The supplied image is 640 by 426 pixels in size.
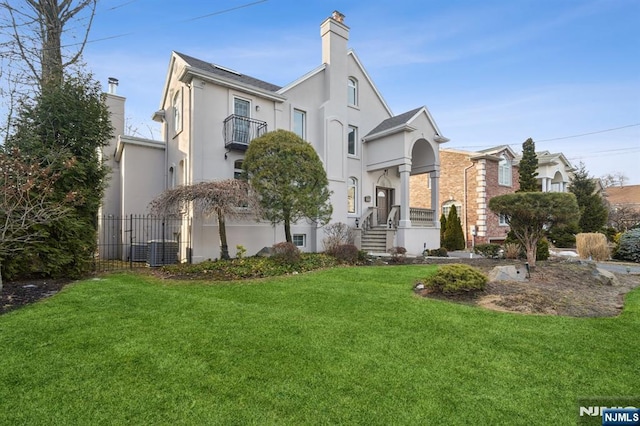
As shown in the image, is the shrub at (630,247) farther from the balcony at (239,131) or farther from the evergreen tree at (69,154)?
the evergreen tree at (69,154)

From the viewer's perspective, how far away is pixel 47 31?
11609 millimetres

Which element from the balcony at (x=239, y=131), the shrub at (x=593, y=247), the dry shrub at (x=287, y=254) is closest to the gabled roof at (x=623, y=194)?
the shrub at (x=593, y=247)

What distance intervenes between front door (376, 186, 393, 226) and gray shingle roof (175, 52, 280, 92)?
25.3 feet

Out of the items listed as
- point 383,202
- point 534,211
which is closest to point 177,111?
point 383,202

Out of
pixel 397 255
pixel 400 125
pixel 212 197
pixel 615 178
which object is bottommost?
pixel 397 255

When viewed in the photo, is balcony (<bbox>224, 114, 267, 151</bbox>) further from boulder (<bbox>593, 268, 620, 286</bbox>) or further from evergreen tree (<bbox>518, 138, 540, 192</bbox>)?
evergreen tree (<bbox>518, 138, 540, 192</bbox>)

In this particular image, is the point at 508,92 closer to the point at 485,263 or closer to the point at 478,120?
the point at 478,120

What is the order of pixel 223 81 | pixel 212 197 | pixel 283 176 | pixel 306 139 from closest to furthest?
pixel 212 197
pixel 283 176
pixel 223 81
pixel 306 139

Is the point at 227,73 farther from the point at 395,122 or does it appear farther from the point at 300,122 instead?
the point at 395,122

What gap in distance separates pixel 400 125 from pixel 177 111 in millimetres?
9784

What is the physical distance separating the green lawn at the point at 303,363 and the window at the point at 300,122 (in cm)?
1029

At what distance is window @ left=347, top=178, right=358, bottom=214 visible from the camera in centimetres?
1631

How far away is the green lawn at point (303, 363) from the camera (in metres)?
2.63

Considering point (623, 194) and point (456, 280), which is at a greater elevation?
point (623, 194)
